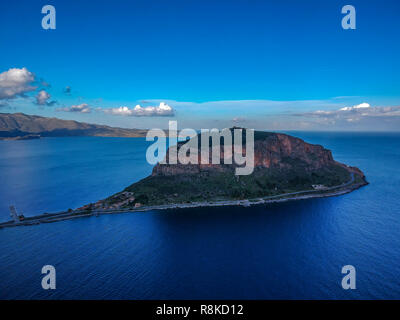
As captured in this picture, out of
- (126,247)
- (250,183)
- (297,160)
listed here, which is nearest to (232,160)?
(250,183)

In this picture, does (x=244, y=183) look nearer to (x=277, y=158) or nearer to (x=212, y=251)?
(x=277, y=158)

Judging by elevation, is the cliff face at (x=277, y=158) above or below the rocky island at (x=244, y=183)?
above

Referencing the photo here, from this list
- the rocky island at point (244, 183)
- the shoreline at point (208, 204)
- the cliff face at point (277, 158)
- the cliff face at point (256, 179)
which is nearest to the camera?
the shoreline at point (208, 204)

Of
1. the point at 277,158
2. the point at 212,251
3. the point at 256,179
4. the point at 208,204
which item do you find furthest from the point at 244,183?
the point at 212,251

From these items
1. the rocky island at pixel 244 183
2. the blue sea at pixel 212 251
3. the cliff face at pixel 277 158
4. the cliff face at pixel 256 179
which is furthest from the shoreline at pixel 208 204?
the cliff face at pixel 277 158

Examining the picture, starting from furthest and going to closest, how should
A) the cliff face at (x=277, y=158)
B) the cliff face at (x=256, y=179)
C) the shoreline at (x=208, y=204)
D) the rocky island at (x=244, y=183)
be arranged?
the cliff face at (x=277, y=158), the cliff face at (x=256, y=179), the rocky island at (x=244, y=183), the shoreline at (x=208, y=204)

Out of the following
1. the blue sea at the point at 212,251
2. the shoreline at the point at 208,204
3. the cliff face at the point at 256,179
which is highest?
the cliff face at the point at 256,179

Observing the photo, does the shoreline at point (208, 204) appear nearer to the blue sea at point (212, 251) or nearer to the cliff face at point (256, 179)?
the cliff face at point (256, 179)
